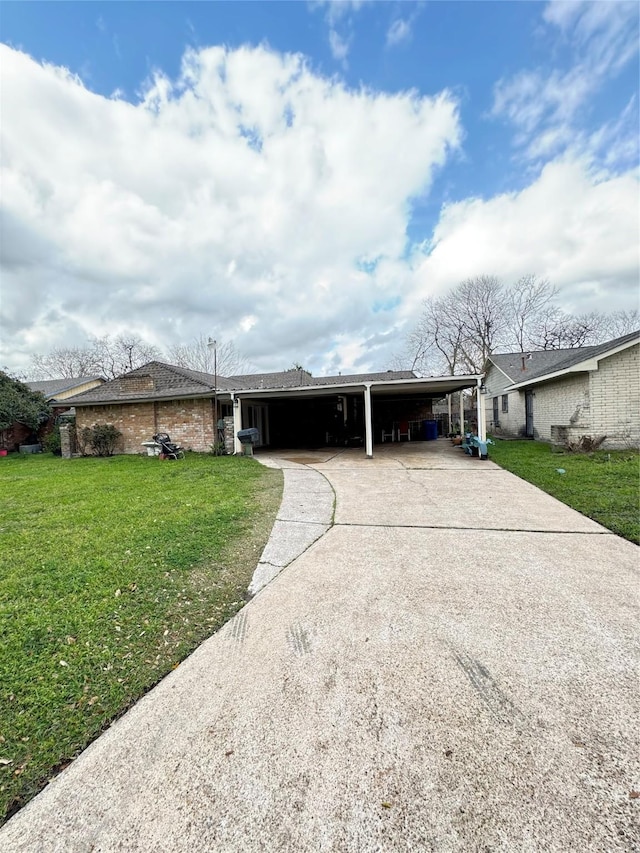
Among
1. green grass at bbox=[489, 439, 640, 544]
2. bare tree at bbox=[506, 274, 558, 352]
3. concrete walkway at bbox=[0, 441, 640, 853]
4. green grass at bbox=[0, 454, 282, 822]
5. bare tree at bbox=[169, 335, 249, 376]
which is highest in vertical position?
bare tree at bbox=[506, 274, 558, 352]

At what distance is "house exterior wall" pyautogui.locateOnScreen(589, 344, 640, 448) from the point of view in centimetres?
1021

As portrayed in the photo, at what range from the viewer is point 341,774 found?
147 cm

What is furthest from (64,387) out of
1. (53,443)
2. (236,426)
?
(236,426)

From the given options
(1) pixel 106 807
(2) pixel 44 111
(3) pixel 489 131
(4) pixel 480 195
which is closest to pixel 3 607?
(1) pixel 106 807

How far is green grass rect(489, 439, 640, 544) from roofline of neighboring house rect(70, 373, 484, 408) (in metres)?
2.55

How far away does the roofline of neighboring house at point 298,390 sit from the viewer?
1018cm

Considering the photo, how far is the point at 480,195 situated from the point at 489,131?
2.94 m

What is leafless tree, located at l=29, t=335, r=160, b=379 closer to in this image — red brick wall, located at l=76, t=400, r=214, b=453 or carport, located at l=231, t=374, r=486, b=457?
red brick wall, located at l=76, t=400, r=214, b=453

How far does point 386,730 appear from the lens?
66.2 inches

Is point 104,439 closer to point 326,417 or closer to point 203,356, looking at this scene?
point 326,417

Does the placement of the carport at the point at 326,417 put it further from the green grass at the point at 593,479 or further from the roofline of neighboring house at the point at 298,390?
the green grass at the point at 593,479

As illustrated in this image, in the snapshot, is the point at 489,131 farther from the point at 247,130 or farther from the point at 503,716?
the point at 503,716

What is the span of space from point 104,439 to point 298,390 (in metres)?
8.17

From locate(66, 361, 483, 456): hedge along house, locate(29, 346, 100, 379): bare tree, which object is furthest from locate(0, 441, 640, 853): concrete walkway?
locate(29, 346, 100, 379): bare tree
